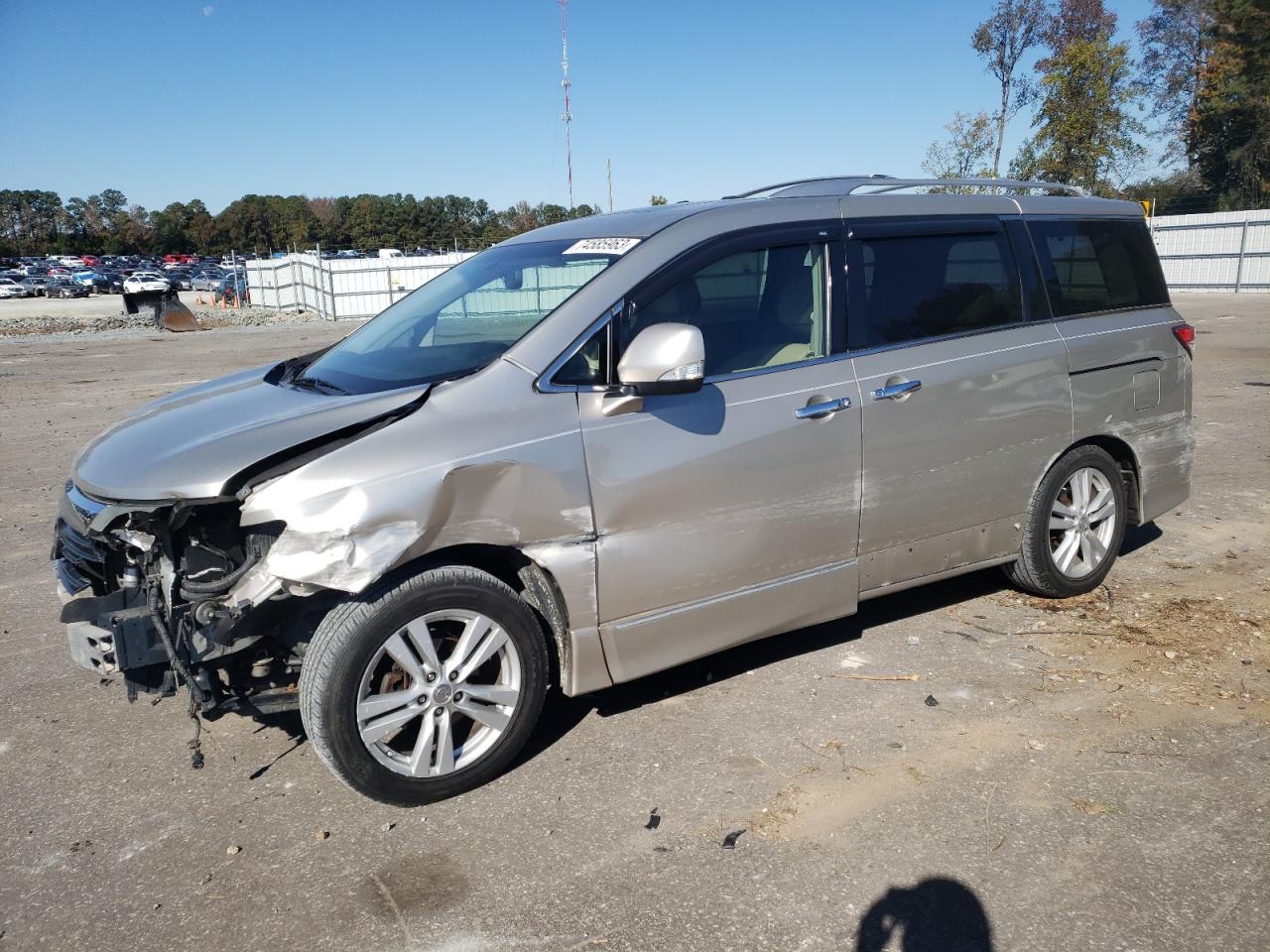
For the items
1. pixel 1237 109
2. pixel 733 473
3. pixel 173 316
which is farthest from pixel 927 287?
pixel 1237 109

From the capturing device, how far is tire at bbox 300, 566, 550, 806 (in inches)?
122

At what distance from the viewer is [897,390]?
13.3 ft

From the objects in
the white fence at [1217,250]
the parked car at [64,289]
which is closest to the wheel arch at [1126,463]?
the white fence at [1217,250]

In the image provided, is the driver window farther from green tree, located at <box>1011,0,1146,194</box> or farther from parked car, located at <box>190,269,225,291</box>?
parked car, located at <box>190,269,225,291</box>

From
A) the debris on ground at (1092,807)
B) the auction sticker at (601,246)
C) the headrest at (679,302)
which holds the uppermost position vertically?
the auction sticker at (601,246)

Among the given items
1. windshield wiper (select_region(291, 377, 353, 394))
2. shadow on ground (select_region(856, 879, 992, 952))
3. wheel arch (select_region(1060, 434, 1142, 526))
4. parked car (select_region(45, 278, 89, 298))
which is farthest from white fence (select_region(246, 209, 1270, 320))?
parked car (select_region(45, 278, 89, 298))

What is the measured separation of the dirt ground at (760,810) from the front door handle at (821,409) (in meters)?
1.18

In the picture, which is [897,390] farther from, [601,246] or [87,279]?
[87,279]

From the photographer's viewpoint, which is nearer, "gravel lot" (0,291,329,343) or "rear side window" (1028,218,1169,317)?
"rear side window" (1028,218,1169,317)

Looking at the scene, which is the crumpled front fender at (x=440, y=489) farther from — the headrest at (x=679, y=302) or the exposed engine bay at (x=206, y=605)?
the headrest at (x=679, y=302)

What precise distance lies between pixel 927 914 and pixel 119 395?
44.7ft

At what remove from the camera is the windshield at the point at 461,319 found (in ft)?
12.1

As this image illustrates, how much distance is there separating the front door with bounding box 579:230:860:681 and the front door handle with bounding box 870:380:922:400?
134 mm

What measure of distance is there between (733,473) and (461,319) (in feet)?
4.46
